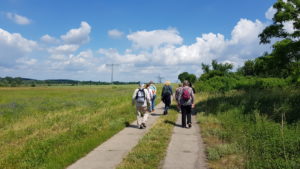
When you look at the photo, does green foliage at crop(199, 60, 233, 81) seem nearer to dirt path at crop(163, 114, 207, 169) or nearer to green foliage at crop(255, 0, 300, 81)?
green foliage at crop(255, 0, 300, 81)

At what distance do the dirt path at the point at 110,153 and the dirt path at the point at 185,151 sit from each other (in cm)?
113

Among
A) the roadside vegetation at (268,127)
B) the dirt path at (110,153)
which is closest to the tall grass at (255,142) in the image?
the roadside vegetation at (268,127)

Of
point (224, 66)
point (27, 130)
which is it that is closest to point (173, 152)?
point (27, 130)

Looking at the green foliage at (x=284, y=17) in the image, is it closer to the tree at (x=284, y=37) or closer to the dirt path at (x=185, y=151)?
the tree at (x=284, y=37)

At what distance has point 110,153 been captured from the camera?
6.64 meters

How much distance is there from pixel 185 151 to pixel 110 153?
1914 mm

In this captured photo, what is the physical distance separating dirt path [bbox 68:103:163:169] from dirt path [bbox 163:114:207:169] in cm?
113

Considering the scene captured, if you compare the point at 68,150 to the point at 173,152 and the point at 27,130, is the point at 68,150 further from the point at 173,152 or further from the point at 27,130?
the point at 27,130

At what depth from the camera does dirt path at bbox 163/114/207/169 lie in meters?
5.61

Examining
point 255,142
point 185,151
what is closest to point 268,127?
point 255,142

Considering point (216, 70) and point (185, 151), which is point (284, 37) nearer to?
point (185, 151)

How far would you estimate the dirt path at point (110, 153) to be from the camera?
18.7 feet

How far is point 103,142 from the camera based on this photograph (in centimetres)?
801

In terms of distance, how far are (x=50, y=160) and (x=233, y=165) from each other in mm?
4128
